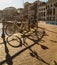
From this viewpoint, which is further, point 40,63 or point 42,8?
point 42,8

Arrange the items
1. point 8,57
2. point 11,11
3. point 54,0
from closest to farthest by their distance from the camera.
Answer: point 8,57 → point 54,0 → point 11,11

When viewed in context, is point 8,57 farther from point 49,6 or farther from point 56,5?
point 49,6

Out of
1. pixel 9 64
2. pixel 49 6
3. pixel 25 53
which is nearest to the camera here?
pixel 9 64

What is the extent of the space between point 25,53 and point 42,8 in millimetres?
80830

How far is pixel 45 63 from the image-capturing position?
20.9 ft

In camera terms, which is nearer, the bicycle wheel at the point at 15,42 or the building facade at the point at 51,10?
the bicycle wheel at the point at 15,42

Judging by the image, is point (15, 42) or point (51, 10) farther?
point (51, 10)

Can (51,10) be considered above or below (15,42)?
above

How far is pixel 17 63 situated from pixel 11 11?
10521 cm

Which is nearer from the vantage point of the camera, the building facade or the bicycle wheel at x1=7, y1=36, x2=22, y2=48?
the bicycle wheel at x1=7, y1=36, x2=22, y2=48

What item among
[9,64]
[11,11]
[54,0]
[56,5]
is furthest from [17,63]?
[11,11]

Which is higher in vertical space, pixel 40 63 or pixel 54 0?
pixel 54 0

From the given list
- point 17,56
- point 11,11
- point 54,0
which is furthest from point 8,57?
point 11,11

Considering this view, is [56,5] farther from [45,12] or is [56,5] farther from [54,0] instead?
[45,12]
